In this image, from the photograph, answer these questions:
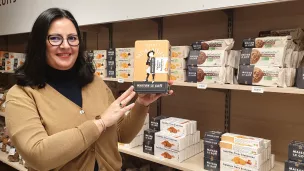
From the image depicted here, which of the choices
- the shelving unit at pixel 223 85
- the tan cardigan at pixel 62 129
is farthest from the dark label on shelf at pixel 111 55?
the tan cardigan at pixel 62 129

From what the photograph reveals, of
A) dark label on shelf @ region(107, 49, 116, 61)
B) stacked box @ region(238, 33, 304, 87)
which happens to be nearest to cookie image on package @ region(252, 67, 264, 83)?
stacked box @ region(238, 33, 304, 87)

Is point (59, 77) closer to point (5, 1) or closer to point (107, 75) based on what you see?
point (107, 75)

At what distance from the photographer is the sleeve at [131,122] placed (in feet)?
5.10

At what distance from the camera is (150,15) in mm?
2184

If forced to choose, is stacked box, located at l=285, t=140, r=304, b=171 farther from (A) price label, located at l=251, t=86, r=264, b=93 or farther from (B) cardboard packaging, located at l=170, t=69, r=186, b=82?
(B) cardboard packaging, located at l=170, t=69, r=186, b=82

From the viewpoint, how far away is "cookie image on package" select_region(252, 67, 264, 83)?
1724mm

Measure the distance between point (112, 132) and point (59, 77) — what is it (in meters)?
0.37

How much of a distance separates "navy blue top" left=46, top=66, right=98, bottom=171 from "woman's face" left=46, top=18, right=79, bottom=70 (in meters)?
0.04

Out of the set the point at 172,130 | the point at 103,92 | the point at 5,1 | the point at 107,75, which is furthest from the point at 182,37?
the point at 5,1

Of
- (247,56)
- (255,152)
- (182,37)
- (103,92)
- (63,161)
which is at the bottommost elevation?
(255,152)

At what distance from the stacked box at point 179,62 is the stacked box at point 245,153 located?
20.2 inches

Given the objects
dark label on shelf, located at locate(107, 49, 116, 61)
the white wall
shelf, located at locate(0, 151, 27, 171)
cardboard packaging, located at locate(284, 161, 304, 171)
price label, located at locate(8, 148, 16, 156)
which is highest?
the white wall

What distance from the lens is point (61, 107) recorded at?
1333 mm

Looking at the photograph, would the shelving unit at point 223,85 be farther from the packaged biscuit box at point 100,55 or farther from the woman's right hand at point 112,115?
the woman's right hand at point 112,115
